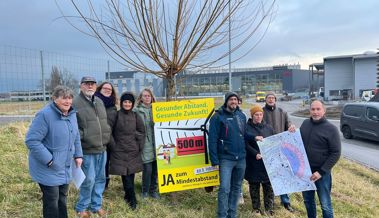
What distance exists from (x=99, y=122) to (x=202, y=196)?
2.25 metres

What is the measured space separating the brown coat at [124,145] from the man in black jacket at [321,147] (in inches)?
87.8

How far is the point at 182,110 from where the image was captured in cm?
527

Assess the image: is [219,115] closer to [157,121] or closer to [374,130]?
[157,121]

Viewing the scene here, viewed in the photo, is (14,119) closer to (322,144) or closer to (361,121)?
(322,144)

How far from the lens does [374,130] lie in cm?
1360

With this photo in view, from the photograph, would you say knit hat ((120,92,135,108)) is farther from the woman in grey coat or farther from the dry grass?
the dry grass

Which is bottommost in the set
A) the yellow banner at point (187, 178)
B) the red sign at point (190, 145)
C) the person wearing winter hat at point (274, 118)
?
the yellow banner at point (187, 178)

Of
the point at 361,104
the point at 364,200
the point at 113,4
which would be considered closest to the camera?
the point at 113,4

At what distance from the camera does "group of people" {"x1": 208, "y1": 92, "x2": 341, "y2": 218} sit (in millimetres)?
4285

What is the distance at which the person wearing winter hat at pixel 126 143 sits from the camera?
188 inches

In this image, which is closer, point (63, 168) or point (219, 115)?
point (63, 168)

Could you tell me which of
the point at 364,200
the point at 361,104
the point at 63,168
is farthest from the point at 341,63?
the point at 63,168

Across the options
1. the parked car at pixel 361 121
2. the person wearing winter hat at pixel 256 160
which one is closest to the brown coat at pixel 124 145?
the person wearing winter hat at pixel 256 160

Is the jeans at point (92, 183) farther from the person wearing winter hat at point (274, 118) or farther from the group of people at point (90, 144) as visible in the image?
the person wearing winter hat at point (274, 118)
